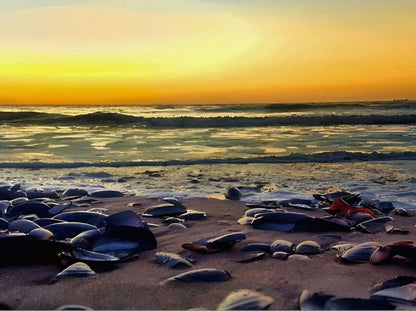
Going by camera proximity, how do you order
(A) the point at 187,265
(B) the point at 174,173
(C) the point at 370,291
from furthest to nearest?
1. (B) the point at 174,173
2. (A) the point at 187,265
3. (C) the point at 370,291

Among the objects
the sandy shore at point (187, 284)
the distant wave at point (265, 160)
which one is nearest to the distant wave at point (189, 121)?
the distant wave at point (265, 160)

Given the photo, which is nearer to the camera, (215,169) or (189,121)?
(215,169)

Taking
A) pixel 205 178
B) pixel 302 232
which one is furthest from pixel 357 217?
pixel 205 178

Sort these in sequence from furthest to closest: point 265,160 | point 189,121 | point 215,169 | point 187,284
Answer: point 189,121 < point 265,160 < point 215,169 < point 187,284

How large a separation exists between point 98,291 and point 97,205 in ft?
7.31

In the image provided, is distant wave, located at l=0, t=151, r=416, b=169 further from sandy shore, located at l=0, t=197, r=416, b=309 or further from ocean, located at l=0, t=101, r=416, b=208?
sandy shore, located at l=0, t=197, r=416, b=309

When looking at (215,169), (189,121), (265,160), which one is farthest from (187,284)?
(189,121)

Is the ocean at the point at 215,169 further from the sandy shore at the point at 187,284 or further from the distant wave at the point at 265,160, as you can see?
the sandy shore at the point at 187,284

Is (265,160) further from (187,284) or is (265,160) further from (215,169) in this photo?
(187,284)

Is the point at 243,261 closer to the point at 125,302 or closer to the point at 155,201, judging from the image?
the point at 125,302

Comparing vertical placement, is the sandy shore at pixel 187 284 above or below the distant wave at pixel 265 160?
above

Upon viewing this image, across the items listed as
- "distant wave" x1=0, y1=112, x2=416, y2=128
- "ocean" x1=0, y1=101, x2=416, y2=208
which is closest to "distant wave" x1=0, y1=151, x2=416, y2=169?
"ocean" x1=0, y1=101, x2=416, y2=208

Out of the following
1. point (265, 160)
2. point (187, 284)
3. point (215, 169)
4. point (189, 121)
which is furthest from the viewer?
point (189, 121)

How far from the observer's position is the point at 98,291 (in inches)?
76.2
